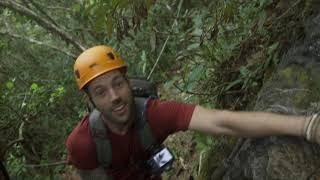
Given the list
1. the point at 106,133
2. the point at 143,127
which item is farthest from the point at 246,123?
the point at 106,133

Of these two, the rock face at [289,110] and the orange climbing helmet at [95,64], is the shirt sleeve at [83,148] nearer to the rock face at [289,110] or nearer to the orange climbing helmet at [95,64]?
the orange climbing helmet at [95,64]

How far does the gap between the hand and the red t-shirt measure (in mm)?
844

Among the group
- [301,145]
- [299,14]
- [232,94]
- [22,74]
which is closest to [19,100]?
[22,74]

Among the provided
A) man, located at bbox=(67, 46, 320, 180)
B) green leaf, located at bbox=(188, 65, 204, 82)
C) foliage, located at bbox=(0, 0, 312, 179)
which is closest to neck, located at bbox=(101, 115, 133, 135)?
man, located at bbox=(67, 46, 320, 180)

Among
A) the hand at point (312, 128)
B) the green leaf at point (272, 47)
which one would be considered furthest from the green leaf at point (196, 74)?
the hand at point (312, 128)

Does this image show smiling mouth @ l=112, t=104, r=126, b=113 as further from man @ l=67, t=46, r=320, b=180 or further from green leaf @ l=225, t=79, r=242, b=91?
green leaf @ l=225, t=79, r=242, b=91

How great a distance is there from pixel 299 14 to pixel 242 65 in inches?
34.4

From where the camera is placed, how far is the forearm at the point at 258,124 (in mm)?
2775

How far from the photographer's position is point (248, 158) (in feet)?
10.5

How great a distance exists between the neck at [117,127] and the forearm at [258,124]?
2.58ft

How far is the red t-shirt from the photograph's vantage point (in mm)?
3391

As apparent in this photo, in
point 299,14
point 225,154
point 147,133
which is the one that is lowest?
point 225,154

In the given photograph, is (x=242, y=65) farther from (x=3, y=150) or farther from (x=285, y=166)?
(x=3, y=150)

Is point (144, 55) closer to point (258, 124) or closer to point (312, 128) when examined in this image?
point (258, 124)
